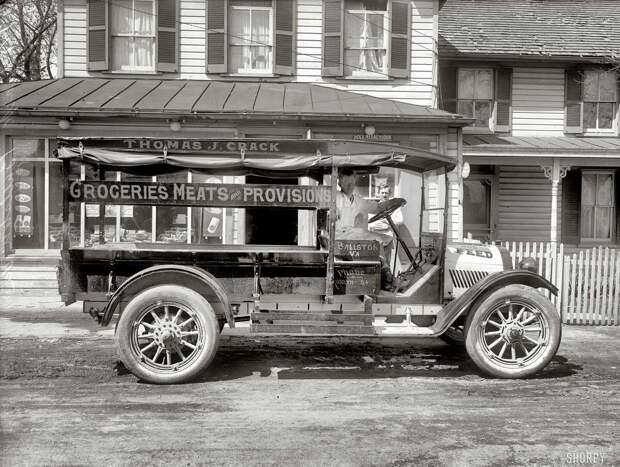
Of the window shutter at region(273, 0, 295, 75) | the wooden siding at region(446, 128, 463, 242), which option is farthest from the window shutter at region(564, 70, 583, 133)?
the window shutter at region(273, 0, 295, 75)

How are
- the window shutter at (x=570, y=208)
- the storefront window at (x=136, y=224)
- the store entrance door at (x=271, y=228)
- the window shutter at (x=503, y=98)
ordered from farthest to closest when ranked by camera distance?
the window shutter at (x=570, y=208), the window shutter at (x=503, y=98), the storefront window at (x=136, y=224), the store entrance door at (x=271, y=228)

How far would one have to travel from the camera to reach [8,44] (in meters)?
28.0

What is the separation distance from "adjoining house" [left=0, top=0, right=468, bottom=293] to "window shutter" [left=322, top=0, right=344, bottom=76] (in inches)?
0.9

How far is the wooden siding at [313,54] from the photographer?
1435 cm

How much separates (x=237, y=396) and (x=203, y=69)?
34.2 ft

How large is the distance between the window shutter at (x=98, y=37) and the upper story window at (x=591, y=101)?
12.3 m

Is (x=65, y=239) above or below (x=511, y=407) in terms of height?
above

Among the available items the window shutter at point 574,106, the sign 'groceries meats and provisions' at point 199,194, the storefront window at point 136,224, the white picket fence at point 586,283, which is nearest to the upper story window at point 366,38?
the storefront window at point 136,224

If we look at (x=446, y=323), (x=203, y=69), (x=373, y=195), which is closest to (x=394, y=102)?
(x=373, y=195)

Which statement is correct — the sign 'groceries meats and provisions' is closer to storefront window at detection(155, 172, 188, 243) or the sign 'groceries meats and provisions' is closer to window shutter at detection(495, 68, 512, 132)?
storefront window at detection(155, 172, 188, 243)

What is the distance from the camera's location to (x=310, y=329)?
5.93 metres

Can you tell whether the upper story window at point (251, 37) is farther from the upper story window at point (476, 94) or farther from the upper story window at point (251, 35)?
the upper story window at point (476, 94)

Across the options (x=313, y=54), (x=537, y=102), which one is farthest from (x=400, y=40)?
(x=537, y=102)

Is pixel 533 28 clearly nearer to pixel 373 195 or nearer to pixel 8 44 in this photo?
pixel 373 195
